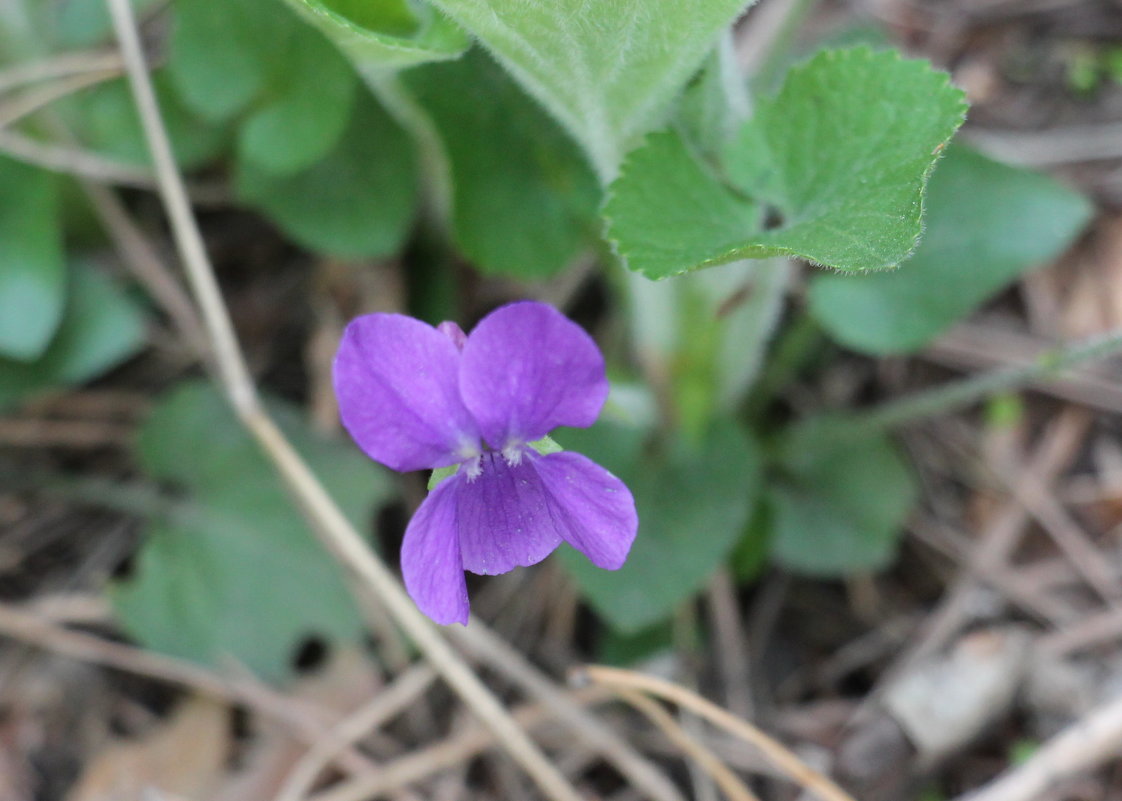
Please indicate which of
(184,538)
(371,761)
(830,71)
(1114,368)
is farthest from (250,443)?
(1114,368)

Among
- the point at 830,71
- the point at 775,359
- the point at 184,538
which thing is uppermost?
the point at 830,71

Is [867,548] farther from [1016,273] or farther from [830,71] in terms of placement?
[830,71]

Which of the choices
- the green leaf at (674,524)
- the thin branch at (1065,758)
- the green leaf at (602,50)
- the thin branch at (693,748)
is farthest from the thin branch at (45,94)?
the thin branch at (1065,758)

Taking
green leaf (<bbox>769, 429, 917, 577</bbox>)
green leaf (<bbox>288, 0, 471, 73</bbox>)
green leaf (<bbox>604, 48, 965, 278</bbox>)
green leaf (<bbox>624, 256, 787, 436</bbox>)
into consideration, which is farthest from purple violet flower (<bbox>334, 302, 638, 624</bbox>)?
green leaf (<bbox>769, 429, 917, 577</bbox>)

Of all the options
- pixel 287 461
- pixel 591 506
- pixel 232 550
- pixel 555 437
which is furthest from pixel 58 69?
pixel 591 506

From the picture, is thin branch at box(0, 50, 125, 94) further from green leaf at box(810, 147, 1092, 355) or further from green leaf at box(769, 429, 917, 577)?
green leaf at box(769, 429, 917, 577)

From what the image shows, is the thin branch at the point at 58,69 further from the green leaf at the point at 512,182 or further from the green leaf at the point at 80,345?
the green leaf at the point at 512,182
